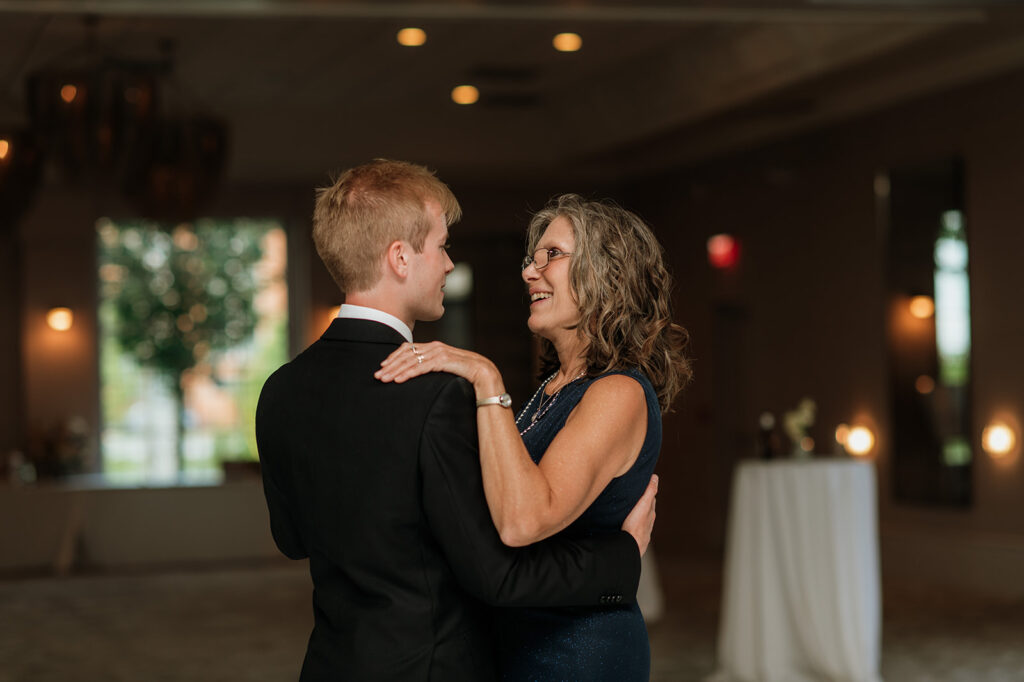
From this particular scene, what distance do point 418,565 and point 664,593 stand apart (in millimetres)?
7040

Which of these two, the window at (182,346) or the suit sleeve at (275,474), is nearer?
the suit sleeve at (275,474)

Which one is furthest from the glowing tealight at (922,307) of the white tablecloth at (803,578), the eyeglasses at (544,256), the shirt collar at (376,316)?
the shirt collar at (376,316)

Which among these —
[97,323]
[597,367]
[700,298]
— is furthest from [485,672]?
[97,323]

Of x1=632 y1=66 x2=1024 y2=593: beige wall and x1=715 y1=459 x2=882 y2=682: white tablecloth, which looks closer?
x1=715 y1=459 x2=882 y2=682: white tablecloth

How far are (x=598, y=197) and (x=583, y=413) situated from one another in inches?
158

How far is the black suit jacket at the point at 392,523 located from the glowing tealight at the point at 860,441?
27.1 feet

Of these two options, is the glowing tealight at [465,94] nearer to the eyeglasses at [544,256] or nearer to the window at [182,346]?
the window at [182,346]

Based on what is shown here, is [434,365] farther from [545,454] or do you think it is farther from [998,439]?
[998,439]

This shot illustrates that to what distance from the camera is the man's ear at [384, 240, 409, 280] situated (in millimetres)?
1840

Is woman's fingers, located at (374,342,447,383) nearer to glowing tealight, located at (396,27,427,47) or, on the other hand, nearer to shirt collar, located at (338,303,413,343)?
shirt collar, located at (338,303,413,343)

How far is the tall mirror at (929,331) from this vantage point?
8859 mm

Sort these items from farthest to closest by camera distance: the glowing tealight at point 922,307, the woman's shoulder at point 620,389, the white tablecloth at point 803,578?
the glowing tealight at point 922,307 < the white tablecloth at point 803,578 < the woman's shoulder at point 620,389

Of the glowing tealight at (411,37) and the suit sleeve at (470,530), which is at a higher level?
the glowing tealight at (411,37)

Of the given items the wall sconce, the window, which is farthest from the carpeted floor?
the window
